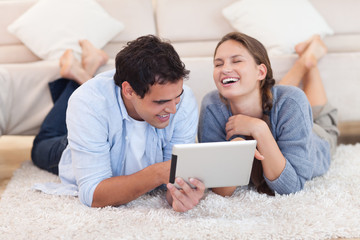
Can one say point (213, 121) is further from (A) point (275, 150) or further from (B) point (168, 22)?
(B) point (168, 22)

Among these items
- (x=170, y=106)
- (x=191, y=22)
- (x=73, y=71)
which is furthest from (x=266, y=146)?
(x=191, y=22)

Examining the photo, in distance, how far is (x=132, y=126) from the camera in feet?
5.46

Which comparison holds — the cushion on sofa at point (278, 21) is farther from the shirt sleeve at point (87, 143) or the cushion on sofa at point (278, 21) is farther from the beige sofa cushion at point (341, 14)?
the shirt sleeve at point (87, 143)

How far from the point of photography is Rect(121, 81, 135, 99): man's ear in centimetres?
153

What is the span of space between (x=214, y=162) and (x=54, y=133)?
1.07m

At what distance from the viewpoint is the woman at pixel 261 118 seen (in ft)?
5.57

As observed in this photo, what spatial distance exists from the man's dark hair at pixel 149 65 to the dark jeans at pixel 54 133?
2.36 feet

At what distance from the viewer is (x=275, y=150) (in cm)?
167

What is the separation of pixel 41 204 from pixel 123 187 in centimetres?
36

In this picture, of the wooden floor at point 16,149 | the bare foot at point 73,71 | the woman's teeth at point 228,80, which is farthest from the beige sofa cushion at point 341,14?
the bare foot at point 73,71

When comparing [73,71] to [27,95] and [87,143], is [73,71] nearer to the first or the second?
[27,95]

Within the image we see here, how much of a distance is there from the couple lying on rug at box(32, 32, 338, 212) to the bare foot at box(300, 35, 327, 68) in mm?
508

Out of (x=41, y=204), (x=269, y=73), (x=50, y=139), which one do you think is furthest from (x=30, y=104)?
(x=269, y=73)

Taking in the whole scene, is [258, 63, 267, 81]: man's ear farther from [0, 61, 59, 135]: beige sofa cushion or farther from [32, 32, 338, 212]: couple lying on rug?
[0, 61, 59, 135]: beige sofa cushion
